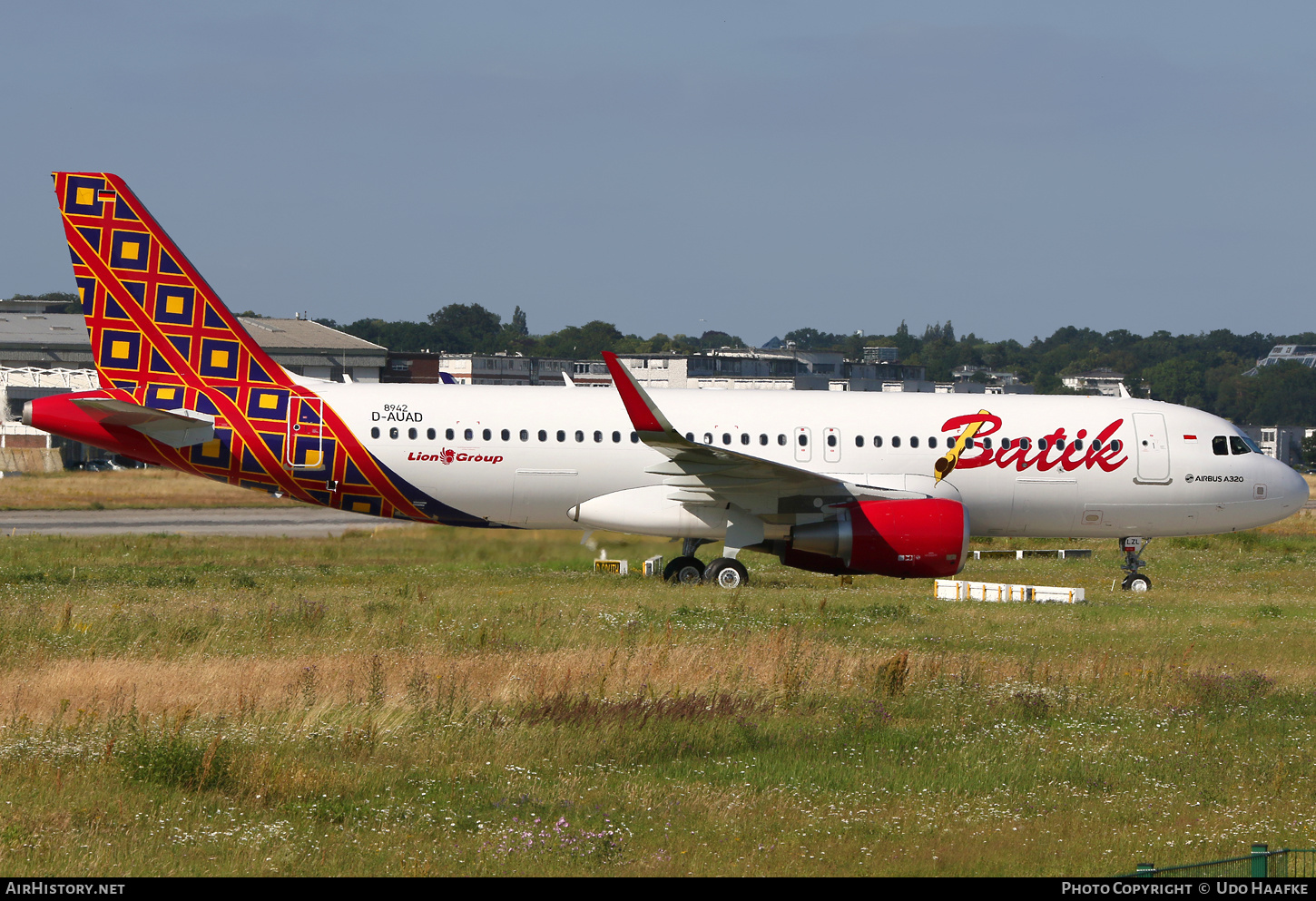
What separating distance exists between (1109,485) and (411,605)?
1408 centimetres

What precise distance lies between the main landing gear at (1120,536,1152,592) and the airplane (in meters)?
0.08

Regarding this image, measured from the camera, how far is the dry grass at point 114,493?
50.2m

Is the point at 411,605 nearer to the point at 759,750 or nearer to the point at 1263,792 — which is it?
the point at 759,750

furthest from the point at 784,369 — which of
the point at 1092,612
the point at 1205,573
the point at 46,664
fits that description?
the point at 46,664

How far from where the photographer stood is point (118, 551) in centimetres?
3009

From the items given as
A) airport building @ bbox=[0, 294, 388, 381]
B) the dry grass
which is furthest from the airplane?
airport building @ bbox=[0, 294, 388, 381]

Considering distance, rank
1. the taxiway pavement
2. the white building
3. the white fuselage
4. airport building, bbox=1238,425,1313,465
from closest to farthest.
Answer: the white fuselage
the taxiway pavement
airport building, bbox=1238,425,1313,465
the white building

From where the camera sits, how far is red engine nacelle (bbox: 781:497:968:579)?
22.7 metres

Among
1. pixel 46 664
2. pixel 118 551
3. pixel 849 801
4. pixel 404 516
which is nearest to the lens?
pixel 849 801

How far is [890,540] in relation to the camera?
22672mm

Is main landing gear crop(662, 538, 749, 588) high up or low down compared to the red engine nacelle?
down

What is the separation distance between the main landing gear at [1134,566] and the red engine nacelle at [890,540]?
207 inches

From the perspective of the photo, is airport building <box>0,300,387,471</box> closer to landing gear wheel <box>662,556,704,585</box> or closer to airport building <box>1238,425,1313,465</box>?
landing gear wheel <box>662,556,704,585</box>

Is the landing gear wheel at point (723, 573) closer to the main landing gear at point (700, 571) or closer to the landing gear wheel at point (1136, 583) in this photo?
the main landing gear at point (700, 571)
